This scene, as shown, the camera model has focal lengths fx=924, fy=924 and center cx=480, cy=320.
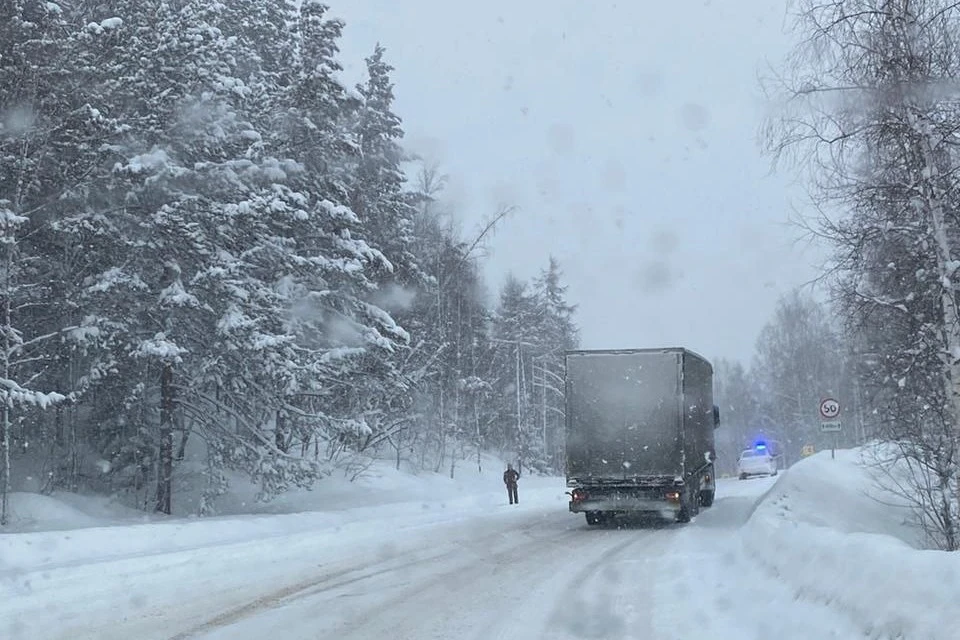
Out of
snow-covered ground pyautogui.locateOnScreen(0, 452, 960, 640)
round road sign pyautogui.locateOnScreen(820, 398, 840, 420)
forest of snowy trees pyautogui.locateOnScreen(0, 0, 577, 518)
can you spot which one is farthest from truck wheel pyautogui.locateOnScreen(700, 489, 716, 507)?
forest of snowy trees pyautogui.locateOnScreen(0, 0, 577, 518)

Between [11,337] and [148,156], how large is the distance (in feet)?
16.5

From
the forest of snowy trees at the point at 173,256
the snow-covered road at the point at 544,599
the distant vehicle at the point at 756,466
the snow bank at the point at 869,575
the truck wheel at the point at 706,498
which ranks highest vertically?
the forest of snowy trees at the point at 173,256

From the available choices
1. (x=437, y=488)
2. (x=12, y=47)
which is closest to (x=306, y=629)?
(x=12, y=47)

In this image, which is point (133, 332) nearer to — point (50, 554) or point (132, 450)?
point (132, 450)


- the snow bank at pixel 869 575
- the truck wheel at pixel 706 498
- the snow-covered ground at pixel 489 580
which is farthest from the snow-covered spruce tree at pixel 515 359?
the snow bank at pixel 869 575

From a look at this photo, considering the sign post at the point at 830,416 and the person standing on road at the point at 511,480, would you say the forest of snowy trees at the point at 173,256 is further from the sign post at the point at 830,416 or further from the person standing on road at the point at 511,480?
the sign post at the point at 830,416

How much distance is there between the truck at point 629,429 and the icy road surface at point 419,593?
213 centimetres

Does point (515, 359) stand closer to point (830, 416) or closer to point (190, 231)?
point (830, 416)

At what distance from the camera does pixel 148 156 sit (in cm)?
2116

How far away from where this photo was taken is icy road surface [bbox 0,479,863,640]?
8586 mm

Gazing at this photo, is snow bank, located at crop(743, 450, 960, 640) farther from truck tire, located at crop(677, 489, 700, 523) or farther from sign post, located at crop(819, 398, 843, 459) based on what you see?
sign post, located at crop(819, 398, 843, 459)

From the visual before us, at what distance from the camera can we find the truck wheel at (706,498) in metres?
25.9

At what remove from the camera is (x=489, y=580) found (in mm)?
12383

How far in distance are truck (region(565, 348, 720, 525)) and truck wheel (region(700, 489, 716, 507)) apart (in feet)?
18.6
